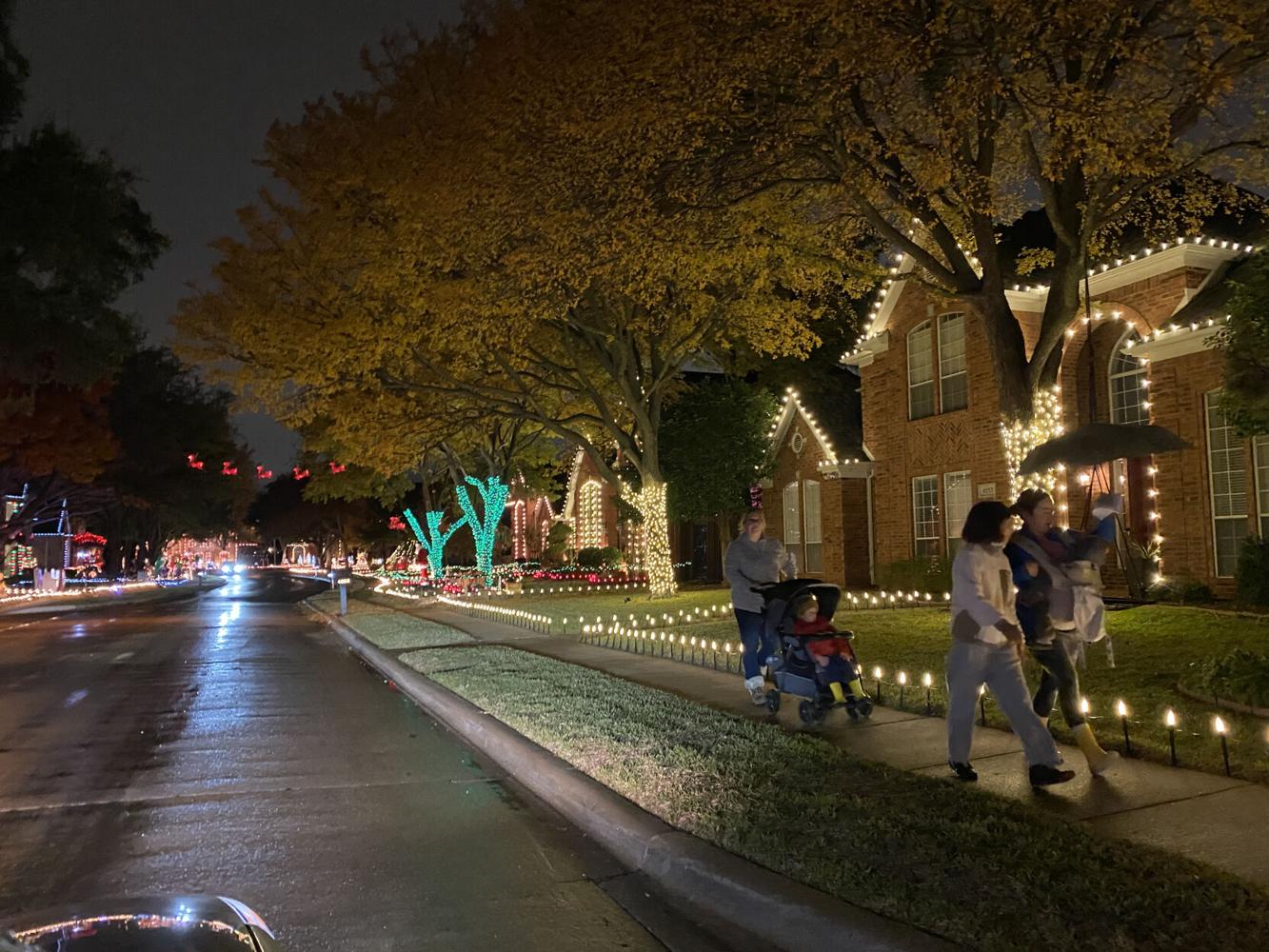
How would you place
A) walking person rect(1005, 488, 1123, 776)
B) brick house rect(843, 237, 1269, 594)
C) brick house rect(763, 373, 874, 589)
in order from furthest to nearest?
brick house rect(763, 373, 874, 589) < brick house rect(843, 237, 1269, 594) < walking person rect(1005, 488, 1123, 776)

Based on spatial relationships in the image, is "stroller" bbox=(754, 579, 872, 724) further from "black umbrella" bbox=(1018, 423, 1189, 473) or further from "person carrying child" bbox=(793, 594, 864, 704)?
"black umbrella" bbox=(1018, 423, 1189, 473)

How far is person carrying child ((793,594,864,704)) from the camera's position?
27.3ft

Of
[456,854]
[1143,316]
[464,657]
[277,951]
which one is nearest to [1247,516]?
[1143,316]

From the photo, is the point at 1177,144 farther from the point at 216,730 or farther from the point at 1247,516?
the point at 216,730

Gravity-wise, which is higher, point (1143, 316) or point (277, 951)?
point (1143, 316)

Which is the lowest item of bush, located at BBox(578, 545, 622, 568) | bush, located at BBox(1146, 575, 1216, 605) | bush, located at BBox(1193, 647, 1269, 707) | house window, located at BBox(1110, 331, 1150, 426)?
bush, located at BBox(1193, 647, 1269, 707)

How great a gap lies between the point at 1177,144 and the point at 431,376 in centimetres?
1877

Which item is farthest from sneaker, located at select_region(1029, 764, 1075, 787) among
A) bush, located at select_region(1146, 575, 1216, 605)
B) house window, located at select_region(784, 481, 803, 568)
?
house window, located at select_region(784, 481, 803, 568)

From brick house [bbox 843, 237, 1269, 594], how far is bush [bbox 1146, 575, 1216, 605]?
0.34m

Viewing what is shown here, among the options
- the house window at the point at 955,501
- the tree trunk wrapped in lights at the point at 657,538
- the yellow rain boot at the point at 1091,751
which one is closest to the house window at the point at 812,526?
the tree trunk wrapped in lights at the point at 657,538

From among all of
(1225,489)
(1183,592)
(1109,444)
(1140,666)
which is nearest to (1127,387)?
(1225,489)

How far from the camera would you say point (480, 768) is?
8.46 meters

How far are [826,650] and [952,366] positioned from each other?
53.4 feet

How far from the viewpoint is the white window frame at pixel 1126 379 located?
19263 millimetres
